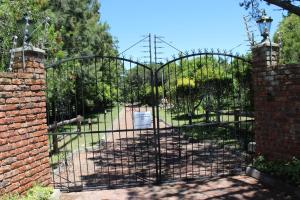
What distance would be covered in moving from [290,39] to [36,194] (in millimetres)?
19291

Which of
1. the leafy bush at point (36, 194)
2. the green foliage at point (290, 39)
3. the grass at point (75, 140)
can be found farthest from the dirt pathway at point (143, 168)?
the green foliage at point (290, 39)

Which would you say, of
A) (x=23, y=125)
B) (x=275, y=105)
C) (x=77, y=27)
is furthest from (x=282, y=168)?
(x=77, y=27)

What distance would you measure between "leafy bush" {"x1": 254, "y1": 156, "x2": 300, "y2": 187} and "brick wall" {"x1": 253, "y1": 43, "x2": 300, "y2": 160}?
155 millimetres

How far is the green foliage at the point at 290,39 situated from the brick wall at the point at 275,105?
1038cm

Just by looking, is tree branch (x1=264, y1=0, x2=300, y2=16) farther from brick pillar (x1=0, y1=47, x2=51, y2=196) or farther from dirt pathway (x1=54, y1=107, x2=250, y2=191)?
brick pillar (x1=0, y1=47, x2=51, y2=196)

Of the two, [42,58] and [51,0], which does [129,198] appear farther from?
[51,0]

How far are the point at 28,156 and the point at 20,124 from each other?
60 centimetres

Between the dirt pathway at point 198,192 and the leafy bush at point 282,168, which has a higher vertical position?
the leafy bush at point 282,168

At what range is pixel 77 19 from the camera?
25375mm

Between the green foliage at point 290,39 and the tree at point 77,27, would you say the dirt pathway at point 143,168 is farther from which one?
the tree at point 77,27

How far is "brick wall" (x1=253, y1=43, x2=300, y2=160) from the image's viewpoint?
7.20 m

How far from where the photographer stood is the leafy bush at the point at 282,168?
6.66 meters

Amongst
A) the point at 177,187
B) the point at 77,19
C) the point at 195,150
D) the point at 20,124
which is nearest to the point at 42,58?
the point at 20,124

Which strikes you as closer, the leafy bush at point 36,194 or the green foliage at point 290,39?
the leafy bush at point 36,194
